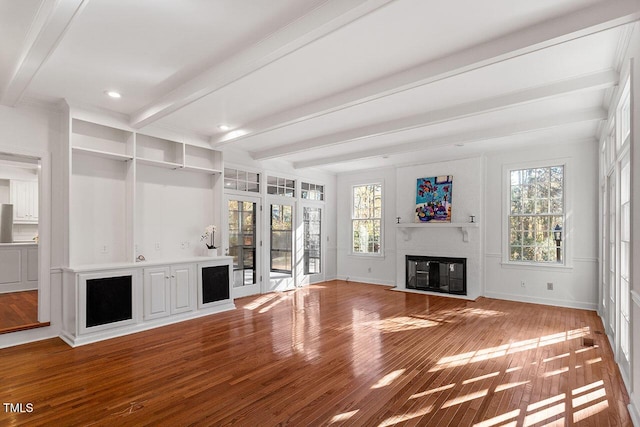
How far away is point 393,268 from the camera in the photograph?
322 inches

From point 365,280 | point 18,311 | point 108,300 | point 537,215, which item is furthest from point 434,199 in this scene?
point 18,311

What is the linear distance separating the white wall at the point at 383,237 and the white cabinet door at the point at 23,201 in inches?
271

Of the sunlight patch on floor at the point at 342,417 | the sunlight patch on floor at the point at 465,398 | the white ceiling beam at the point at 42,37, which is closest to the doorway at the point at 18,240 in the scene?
the white ceiling beam at the point at 42,37

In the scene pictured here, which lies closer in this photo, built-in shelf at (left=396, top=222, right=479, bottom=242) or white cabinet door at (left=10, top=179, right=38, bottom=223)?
built-in shelf at (left=396, top=222, right=479, bottom=242)

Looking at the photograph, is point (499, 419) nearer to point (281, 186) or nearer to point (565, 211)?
point (565, 211)

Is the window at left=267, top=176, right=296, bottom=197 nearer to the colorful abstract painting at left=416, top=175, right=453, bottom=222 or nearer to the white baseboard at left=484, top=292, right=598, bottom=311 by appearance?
the colorful abstract painting at left=416, top=175, right=453, bottom=222

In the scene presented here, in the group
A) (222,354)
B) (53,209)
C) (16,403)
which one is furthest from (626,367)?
(53,209)

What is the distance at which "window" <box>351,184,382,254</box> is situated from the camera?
27.9 ft

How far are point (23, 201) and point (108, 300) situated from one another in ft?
16.2

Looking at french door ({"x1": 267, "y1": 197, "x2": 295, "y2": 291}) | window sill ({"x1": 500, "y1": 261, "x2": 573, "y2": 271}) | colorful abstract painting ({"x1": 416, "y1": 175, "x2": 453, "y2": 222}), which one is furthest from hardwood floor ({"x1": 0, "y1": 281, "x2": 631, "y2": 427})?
colorful abstract painting ({"x1": 416, "y1": 175, "x2": 453, "y2": 222})

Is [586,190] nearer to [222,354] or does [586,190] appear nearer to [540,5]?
[540,5]

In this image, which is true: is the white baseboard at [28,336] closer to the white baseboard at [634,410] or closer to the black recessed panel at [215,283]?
the black recessed panel at [215,283]

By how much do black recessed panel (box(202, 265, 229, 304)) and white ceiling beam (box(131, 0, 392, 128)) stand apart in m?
2.61

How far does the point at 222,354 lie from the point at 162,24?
3176mm
